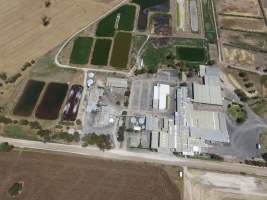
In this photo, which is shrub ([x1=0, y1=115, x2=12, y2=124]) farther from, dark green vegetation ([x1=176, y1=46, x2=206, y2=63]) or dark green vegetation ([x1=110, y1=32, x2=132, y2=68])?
dark green vegetation ([x1=176, y1=46, x2=206, y2=63])

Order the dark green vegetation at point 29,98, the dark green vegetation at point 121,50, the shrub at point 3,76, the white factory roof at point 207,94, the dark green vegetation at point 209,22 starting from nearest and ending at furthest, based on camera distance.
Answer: the dark green vegetation at point 29,98, the white factory roof at point 207,94, the shrub at point 3,76, the dark green vegetation at point 121,50, the dark green vegetation at point 209,22

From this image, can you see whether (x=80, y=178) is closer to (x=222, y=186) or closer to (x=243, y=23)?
(x=222, y=186)

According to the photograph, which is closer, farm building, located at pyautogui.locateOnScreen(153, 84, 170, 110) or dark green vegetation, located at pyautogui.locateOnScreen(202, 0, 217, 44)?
farm building, located at pyautogui.locateOnScreen(153, 84, 170, 110)

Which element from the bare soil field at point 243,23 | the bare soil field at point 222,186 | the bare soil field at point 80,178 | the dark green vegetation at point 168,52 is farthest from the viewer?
the bare soil field at point 243,23

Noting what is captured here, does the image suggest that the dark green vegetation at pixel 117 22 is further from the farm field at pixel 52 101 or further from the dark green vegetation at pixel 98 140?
the dark green vegetation at pixel 98 140

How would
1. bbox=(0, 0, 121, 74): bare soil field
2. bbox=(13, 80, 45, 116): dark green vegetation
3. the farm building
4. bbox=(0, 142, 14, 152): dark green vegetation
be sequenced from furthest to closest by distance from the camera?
bbox=(0, 0, 121, 74): bare soil field
the farm building
bbox=(13, 80, 45, 116): dark green vegetation
bbox=(0, 142, 14, 152): dark green vegetation

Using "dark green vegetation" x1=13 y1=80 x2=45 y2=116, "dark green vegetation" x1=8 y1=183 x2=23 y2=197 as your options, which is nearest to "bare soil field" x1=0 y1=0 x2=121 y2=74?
"dark green vegetation" x1=13 y1=80 x2=45 y2=116

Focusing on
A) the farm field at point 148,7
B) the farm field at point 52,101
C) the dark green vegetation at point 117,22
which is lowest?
the farm field at point 52,101

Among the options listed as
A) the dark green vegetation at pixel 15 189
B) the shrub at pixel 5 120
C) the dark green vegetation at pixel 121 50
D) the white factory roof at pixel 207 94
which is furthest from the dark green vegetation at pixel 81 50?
the dark green vegetation at pixel 15 189
